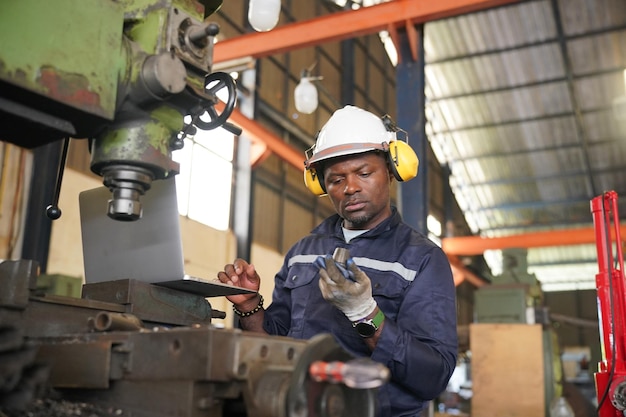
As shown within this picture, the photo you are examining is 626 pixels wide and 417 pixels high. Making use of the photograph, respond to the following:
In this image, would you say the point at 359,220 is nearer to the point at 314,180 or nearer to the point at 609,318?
the point at 314,180

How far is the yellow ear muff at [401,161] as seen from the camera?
5.08 ft

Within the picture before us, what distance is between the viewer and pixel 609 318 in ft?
7.79

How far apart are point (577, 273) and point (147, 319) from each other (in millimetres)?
13254

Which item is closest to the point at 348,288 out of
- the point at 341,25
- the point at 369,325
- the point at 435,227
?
the point at 369,325

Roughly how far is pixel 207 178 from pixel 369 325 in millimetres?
4976

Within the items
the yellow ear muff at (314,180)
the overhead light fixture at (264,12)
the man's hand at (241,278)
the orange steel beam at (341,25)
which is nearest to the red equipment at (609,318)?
the yellow ear muff at (314,180)

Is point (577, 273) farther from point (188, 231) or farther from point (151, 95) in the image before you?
point (151, 95)

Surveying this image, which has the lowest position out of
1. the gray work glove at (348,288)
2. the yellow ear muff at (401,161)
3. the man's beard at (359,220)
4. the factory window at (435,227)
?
the gray work glove at (348,288)

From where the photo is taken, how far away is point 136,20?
0.89m

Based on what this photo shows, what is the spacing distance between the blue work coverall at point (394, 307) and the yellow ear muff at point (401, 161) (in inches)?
4.1

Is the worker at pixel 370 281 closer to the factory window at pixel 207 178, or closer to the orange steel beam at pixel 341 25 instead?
the orange steel beam at pixel 341 25

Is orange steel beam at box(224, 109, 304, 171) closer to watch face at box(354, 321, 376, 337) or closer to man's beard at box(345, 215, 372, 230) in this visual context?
man's beard at box(345, 215, 372, 230)

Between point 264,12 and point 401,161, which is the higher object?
point 264,12

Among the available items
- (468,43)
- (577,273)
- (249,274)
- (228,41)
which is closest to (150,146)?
(249,274)
